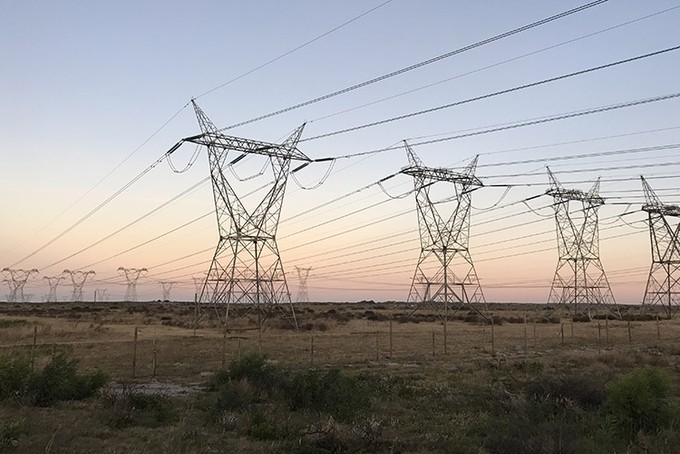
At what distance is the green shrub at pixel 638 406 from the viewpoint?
13258 millimetres

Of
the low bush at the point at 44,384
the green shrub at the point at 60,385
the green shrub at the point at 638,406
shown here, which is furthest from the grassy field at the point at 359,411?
the green shrub at the point at 60,385

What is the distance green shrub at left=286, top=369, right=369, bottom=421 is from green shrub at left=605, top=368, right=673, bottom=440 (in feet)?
21.2

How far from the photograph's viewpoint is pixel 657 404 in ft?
44.6

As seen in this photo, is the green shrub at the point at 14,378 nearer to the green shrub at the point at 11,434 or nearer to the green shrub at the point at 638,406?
the green shrub at the point at 11,434

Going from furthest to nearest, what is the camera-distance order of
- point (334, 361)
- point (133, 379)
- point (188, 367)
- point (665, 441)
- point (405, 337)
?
point (405, 337), point (334, 361), point (188, 367), point (133, 379), point (665, 441)

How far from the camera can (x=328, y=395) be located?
16.5 m

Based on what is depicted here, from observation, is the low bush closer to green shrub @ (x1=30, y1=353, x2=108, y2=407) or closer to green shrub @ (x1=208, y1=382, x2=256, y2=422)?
green shrub @ (x1=30, y1=353, x2=108, y2=407)

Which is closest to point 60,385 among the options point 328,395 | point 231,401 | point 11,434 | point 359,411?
point 231,401

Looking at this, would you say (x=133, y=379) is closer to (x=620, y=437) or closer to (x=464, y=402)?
(x=464, y=402)

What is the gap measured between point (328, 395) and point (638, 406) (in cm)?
792

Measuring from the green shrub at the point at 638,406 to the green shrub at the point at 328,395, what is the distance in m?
6.45

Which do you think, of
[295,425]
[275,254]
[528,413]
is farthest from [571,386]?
[275,254]

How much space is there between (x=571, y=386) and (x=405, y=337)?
30.0 m

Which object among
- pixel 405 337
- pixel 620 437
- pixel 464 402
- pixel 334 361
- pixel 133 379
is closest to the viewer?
pixel 620 437
